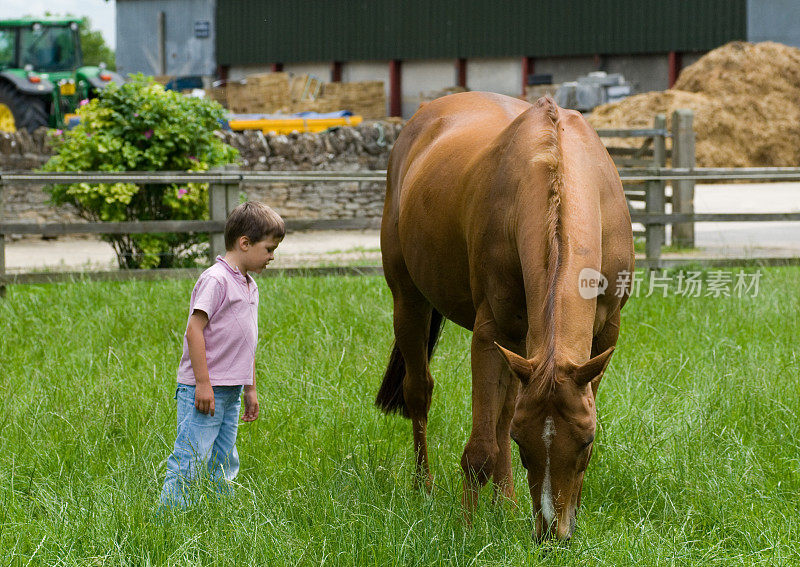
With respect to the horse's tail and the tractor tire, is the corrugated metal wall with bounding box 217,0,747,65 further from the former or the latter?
the horse's tail

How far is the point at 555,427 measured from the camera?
2738mm

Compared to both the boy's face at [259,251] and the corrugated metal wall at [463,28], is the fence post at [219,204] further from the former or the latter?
the corrugated metal wall at [463,28]

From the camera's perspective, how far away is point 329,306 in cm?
712

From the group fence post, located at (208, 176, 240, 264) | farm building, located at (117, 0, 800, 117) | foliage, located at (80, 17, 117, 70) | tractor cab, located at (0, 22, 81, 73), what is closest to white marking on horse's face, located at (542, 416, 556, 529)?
fence post, located at (208, 176, 240, 264)

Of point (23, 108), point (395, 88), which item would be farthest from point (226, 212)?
point (395, 88)

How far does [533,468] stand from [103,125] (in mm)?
8364

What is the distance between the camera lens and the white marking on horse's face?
2738mm

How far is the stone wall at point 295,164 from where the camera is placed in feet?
46.7

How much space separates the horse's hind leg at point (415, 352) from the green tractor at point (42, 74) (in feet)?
54.8

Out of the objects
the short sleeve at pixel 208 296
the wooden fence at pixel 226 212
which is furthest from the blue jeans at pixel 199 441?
the wooden fence at pixel 226 212

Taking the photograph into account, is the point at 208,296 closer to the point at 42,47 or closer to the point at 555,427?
the point at 555,427

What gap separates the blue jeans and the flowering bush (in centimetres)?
579

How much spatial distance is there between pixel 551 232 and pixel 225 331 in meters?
1.45

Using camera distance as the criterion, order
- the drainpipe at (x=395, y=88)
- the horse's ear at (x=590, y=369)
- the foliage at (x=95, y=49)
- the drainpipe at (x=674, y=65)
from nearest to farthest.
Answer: the horse's ear at (x=590, y=369) → the drainpipe at (x=674, y=65) → the drainpipe at (x=395, y=88) → the foliage at (x=95, y=49)
